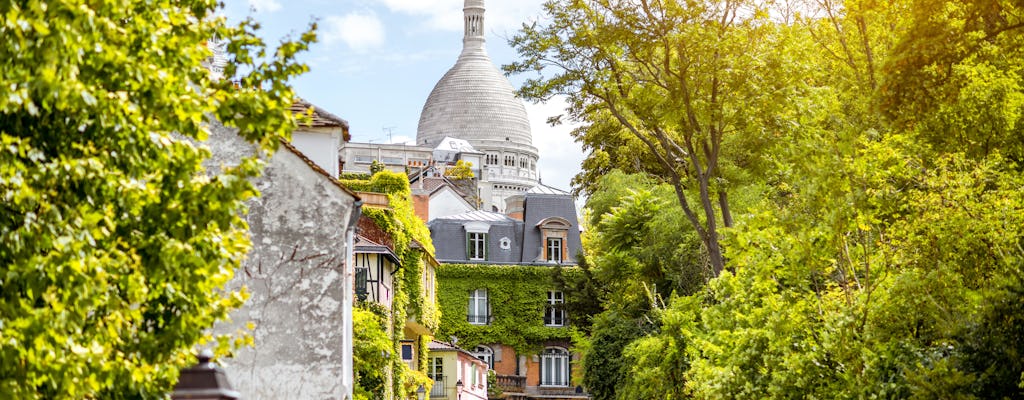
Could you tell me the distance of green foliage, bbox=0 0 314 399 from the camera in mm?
10531

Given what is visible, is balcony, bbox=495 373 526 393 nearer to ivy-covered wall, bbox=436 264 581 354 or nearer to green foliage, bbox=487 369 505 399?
green foliage, bbox=487 369 505 399

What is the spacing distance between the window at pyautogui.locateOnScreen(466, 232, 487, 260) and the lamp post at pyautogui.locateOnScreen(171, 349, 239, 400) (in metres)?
67.8

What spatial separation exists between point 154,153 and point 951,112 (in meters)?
16.5

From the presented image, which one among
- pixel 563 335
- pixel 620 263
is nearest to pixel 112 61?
pixel 620 263

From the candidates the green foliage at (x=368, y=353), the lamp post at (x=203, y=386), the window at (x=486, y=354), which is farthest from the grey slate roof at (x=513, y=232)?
the lamp post at (x=203, y=386)

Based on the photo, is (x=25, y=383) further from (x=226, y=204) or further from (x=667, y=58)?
(x=667, y=58)

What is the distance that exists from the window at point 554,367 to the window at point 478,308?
465 centimetres

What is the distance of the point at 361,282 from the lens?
3566 cm

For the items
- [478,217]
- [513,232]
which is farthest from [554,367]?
[478,217]

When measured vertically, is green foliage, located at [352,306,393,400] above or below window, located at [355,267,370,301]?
below

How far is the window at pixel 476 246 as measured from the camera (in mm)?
82312

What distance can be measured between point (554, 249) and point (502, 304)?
4.43 m

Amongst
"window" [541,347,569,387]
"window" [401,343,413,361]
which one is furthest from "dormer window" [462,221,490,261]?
"window" [401,343,413,361]

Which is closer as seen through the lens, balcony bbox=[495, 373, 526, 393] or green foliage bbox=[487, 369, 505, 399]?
green foliage bbox=[487, 369, 505, 399]
